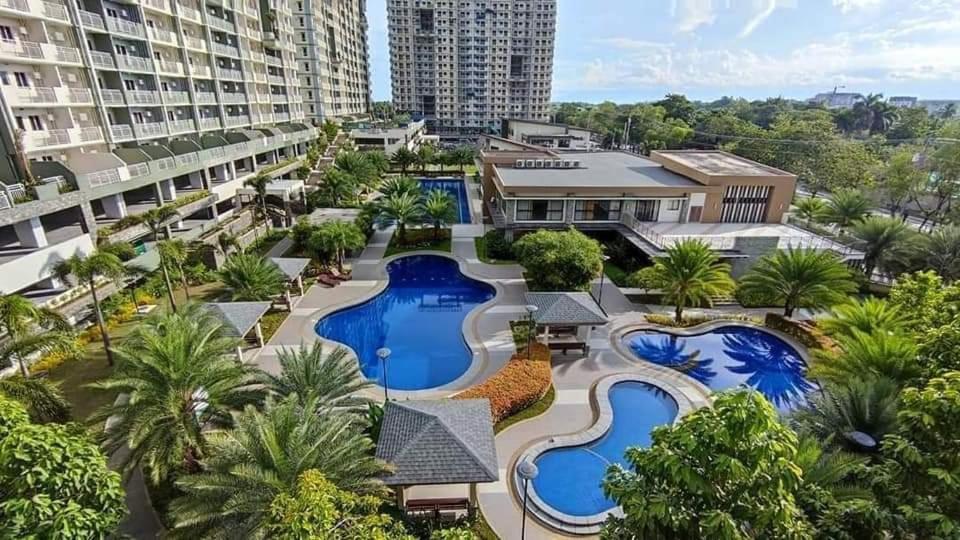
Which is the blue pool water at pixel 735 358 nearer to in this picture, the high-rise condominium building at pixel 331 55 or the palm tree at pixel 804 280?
the palm tree at pixel 804 280

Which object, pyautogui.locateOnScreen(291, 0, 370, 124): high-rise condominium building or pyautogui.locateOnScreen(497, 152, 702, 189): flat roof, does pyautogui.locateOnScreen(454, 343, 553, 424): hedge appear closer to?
pyautogui.locateOnScreen(497, 152, 702, 189): flat roof

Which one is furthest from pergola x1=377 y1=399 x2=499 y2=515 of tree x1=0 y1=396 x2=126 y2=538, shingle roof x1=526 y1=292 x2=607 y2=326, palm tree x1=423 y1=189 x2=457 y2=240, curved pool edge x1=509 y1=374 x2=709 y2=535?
palm tree x1=423 y1=189 x2=457 y2=240

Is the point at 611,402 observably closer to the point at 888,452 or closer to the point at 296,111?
the point at 888,452

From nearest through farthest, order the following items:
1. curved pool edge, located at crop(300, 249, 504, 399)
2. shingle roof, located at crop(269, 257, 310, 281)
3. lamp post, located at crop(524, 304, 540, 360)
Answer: curved pool edge, located at crop(300, 249, 504, 399), lamp post, located at crop(524, 304, 540, 360), shingle roof, located at crop(269, 257, 310, 281)

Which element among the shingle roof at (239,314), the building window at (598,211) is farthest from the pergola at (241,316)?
the building window at (598,211)

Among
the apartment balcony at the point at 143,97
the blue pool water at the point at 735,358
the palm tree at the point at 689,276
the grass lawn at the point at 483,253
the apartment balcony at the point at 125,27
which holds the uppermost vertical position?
the apartment balcony at the point at 125,27

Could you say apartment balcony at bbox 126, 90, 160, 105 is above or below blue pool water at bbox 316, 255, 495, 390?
above
